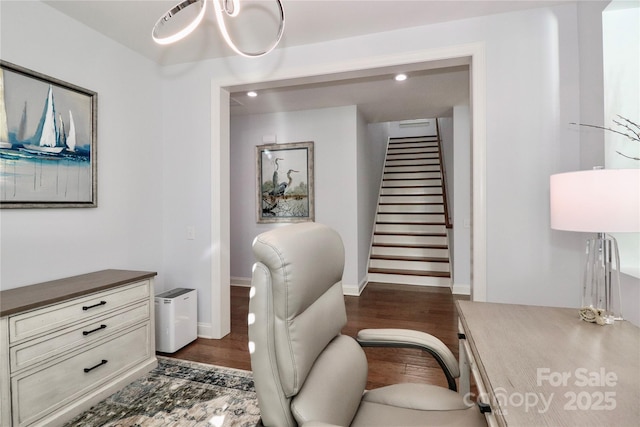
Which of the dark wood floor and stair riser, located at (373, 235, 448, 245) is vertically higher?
stair riser, located at (373, 235, 448, 245)

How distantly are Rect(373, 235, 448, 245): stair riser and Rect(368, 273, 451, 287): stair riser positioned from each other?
76 centimetres

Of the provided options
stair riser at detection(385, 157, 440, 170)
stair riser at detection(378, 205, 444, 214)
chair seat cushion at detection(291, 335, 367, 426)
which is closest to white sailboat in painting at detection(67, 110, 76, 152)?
chair seat cushion at detection(291, 335, 367, 426)

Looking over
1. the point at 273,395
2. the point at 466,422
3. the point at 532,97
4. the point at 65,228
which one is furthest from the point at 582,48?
the point at 65,228

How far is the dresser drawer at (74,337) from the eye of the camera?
5.09 ft

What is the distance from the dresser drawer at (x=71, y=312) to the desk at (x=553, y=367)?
2.04 m

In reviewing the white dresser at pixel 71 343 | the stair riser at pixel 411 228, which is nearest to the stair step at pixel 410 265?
the stair riser at pixel 411 228

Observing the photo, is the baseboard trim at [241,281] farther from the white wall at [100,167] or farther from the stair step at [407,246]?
the stair step at [407,246]

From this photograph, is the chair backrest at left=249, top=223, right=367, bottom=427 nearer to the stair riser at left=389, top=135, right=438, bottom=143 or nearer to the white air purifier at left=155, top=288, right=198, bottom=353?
the white air purifier at left=155, top=288, right=198, bottom=353

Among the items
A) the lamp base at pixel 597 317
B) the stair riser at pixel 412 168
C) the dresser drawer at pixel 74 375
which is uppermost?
the stair riser at pixel 412 168

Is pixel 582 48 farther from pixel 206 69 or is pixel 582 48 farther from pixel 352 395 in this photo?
pixel 206 69

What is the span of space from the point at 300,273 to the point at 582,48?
7.89 ft

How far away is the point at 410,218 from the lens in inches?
227

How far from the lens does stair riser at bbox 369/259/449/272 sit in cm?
479

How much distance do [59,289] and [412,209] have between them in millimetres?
5264
